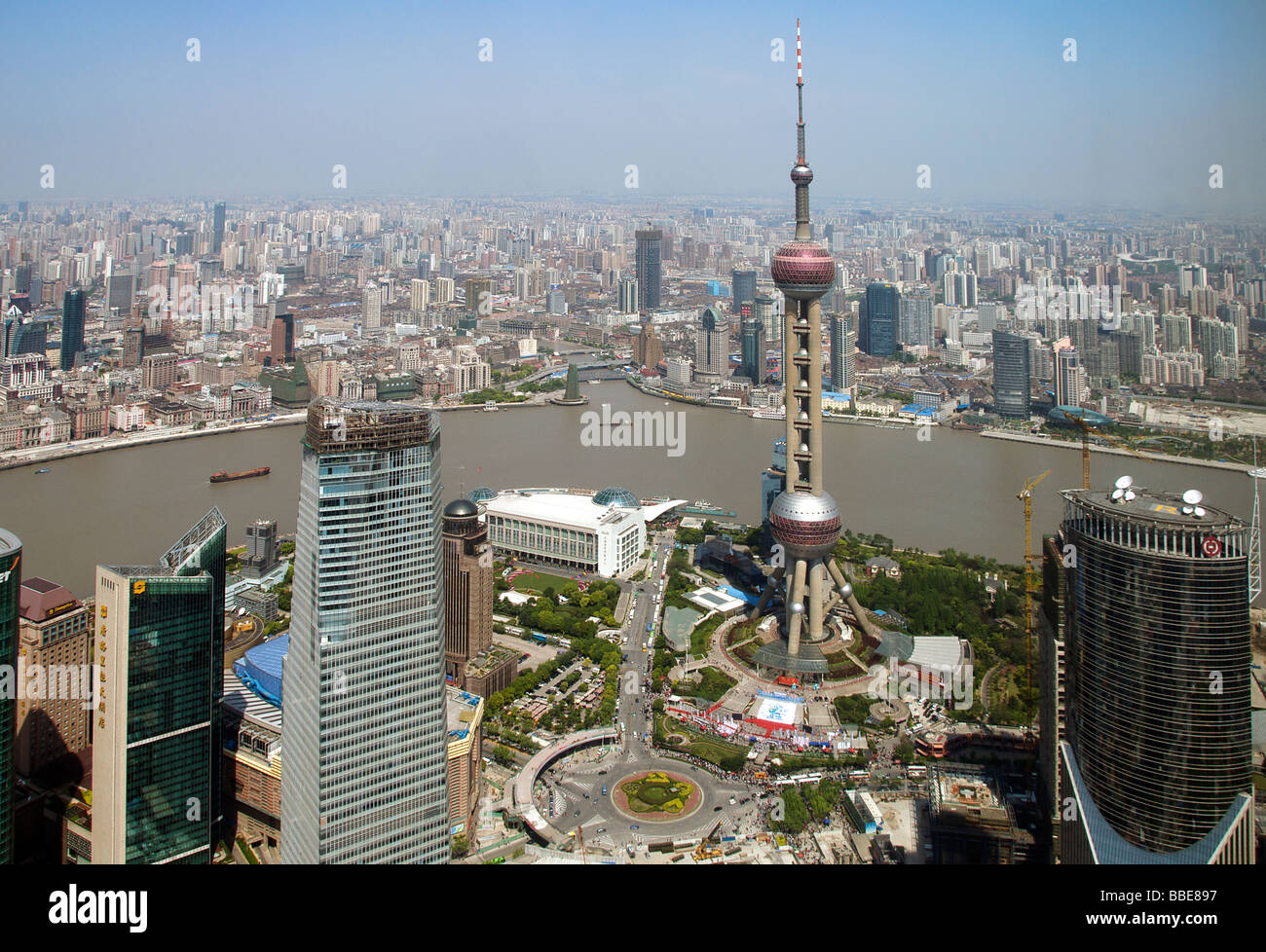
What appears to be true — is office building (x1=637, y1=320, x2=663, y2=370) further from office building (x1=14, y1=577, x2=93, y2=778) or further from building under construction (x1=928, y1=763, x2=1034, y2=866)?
building under construction (x1=928, y1=763, x2=1034, y2=866)

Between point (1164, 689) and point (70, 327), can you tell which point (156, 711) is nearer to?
point (1164, 689)

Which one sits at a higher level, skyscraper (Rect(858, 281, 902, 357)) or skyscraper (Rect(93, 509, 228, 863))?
skyscraper (Rect(858, 281, 902, 357))

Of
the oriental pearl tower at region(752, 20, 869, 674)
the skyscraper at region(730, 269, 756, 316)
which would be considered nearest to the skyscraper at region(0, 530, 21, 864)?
the oriental pearl tower at region(752, 20, 869, 674)

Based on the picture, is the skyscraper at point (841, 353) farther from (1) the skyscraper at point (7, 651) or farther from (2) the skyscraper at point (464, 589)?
(1) the skyscraper at point (7, 651)

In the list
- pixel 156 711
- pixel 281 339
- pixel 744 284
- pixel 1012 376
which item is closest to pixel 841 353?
pixel 1012 376

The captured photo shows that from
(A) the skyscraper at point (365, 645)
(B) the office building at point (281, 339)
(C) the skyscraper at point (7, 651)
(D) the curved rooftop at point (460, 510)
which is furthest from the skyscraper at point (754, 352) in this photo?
(C) the skyscraper at point (7, 651)
